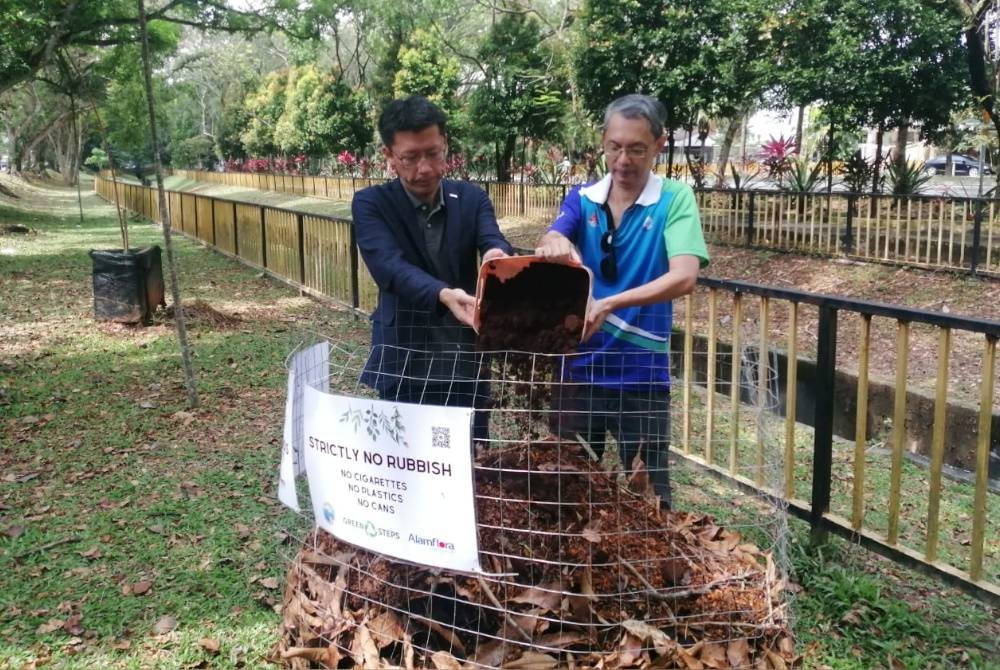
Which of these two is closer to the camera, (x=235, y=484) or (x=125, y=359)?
(x=235, y=484)

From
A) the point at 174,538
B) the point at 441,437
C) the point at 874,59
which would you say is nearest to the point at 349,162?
the point at 874,59

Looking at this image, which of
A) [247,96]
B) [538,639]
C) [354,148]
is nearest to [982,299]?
[538,639]

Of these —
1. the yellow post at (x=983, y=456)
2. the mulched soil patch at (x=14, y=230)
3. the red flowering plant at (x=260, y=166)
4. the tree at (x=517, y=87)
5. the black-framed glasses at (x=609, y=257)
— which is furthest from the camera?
the red flowering plant at (x=260, y=166)

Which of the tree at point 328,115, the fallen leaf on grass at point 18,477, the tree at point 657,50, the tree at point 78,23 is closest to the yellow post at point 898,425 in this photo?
the fallen leaf on grass at point 18,477

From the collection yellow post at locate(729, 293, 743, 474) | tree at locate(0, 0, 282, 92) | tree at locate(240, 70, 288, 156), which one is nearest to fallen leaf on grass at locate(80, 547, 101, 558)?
yellow post at locate(729, 293, 743, 474)

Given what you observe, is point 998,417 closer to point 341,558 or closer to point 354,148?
point 341,558

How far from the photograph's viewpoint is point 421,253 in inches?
115

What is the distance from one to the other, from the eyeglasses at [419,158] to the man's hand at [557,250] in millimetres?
413

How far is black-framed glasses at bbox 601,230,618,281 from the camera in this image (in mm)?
2762

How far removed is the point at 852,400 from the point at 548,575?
→ 4697 millimetres

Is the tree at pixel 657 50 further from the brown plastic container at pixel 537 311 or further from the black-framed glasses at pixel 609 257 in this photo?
the brown plastic container at pixel 537 311

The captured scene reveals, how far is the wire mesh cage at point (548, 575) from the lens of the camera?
2244 mm

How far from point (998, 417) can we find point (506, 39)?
777 inches

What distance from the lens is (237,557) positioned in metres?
3.79
